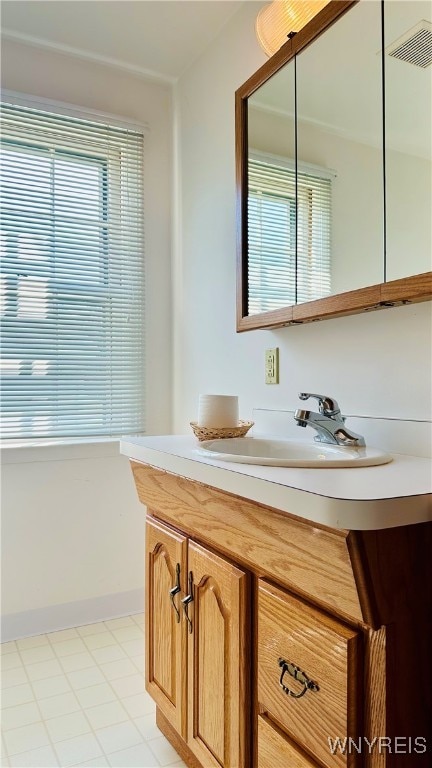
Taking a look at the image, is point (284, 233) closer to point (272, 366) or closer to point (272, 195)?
point (272, 195)

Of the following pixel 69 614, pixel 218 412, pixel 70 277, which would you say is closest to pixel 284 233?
pixel 218 412

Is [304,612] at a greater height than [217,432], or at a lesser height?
lesser

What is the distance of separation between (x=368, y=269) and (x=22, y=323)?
5.20ft

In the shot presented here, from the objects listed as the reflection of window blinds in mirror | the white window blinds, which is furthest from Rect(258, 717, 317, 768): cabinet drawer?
the white window blinds

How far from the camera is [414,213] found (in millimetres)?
1166

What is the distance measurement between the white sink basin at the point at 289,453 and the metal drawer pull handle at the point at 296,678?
36 cm

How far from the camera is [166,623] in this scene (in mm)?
1428

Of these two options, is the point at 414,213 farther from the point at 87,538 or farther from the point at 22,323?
the point at 87,538

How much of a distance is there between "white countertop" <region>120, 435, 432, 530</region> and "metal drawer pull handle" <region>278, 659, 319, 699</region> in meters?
0.30

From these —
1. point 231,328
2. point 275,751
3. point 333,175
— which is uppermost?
point 333,175

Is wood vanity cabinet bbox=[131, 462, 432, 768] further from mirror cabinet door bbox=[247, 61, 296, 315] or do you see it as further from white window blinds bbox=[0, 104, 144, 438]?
white window blinds bbox=[0, 104, 144, 438]

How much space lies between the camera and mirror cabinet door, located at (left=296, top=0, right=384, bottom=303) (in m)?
1.27

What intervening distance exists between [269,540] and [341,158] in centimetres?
105

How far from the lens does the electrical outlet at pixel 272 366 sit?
1720mm
